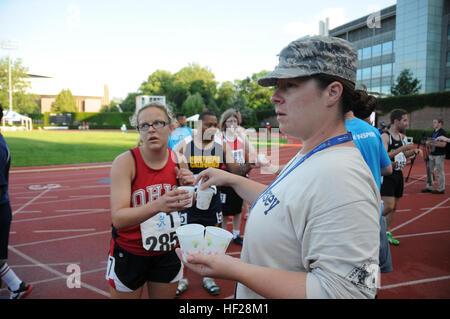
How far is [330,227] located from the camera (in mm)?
973

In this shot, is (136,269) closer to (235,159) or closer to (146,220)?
(146,220)

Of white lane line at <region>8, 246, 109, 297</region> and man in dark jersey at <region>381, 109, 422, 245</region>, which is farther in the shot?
man in dark jersey at <region>381, 109, 422, 245</region>

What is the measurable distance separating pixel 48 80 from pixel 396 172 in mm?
107470

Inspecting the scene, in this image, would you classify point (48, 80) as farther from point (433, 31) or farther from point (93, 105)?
point (433, 31)

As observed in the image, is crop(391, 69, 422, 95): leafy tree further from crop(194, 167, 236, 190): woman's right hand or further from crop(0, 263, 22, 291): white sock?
crop(0, 263, 22, 291): white sock

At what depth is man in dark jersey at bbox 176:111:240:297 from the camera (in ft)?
14.1

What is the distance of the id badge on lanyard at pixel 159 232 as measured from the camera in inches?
96.4

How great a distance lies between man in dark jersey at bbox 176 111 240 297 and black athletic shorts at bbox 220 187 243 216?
1.76ft

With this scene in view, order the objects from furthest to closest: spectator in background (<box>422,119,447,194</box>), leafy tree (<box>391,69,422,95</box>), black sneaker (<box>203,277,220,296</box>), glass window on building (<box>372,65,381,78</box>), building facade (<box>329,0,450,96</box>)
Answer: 1. glass window on building (<box>372,65,381,78</box>)
2. building facade (<box>329,0,450,96</box>)
3. leafy tree (<box>391,69,422,95</box>)
4. spectator in background (<box>422,119,447,194</box>)
5. black sneaker (<box>203,277,220,296</box>)

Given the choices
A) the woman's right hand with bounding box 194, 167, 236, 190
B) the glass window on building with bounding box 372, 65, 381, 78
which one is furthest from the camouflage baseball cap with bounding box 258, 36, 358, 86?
the glass window on building with bounding box 372, 65, 381, 78

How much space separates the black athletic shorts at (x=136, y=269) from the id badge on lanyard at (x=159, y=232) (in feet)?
0.48

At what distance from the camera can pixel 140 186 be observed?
8.32 ft
